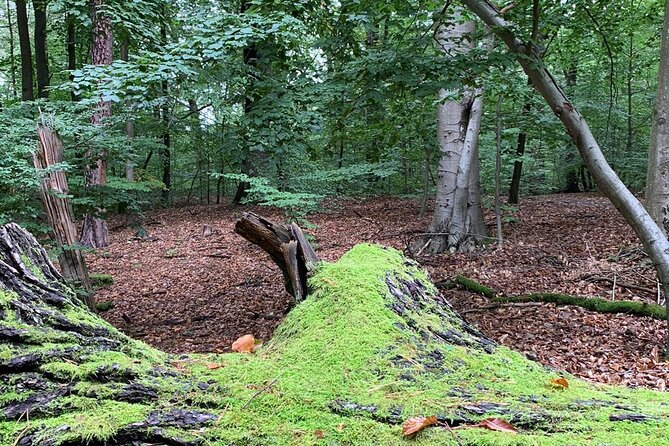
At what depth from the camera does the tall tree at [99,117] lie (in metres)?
5.82

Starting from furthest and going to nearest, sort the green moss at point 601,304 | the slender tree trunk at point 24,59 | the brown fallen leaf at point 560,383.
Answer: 1. the slender tree trunk at point 24,59
2. the green moss at point 601,304
3. the brown fallen leaf at point 560,383

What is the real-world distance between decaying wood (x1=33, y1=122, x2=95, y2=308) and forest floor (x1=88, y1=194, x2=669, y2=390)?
45.6 inches

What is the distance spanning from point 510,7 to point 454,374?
12.0 ft

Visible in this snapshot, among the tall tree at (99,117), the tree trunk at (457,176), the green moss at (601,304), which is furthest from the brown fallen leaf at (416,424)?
the tree trunk at (457,176)

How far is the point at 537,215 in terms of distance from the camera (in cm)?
1079

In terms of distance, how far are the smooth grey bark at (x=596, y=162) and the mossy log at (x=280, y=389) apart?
2.25m

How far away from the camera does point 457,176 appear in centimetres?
794

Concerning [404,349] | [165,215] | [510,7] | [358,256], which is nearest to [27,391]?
[404,349]

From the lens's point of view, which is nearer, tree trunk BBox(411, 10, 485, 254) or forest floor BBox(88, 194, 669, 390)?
forest floor BBox(88, 194, 669, 390)

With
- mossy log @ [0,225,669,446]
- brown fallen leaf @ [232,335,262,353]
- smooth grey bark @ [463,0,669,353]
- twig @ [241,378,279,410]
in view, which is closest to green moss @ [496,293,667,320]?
smooth grey bark @ [463,0,669,353]

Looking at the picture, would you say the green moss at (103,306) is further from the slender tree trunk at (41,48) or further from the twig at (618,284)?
the slender tree trunk at (41,48)

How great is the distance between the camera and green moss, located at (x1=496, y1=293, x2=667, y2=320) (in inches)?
182

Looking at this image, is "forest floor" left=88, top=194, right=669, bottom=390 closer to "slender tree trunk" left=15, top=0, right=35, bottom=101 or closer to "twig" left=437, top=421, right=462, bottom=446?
"twig" left=437, top=421, right=462, bottom=446

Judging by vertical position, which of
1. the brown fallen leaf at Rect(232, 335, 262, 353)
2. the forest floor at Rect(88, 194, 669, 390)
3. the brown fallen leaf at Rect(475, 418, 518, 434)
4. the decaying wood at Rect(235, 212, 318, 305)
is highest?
the decaying wood at Rect(235, 212, 318, 305)
